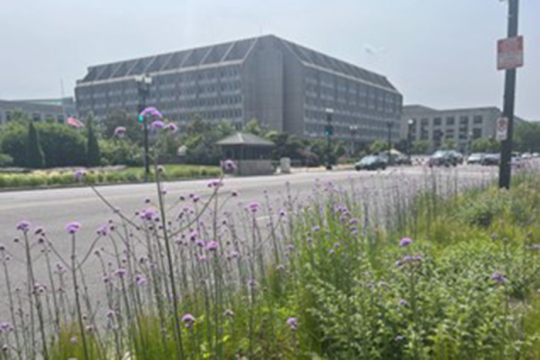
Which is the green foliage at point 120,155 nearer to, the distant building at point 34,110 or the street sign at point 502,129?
the street sign at point 502,129

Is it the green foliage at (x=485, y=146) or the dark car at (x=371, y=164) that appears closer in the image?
the dark car at (x=371, y=164)

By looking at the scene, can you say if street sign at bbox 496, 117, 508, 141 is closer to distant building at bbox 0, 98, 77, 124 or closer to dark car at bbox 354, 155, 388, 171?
dark car at bbox 354, 155, 388, 171

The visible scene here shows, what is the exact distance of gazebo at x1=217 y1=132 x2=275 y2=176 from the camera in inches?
1294

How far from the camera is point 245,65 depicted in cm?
8769

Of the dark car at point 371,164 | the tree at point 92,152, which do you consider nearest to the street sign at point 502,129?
the dark car at point 371,164

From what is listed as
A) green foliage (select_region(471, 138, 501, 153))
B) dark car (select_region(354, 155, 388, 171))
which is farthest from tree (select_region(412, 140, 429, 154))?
dark car (select_region(354, 155, 388, 171))

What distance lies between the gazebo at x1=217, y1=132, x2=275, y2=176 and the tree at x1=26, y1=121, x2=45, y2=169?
55.9 ft

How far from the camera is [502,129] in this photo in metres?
8.36

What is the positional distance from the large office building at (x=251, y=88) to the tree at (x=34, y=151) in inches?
2007

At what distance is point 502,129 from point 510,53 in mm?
1594

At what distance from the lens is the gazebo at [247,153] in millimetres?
32875

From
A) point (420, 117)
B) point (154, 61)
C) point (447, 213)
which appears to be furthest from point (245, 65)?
point (447, 213)

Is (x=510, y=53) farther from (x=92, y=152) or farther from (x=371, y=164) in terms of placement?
(x=92, y=152)

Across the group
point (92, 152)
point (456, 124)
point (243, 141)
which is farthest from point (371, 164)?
point (456, 124)
